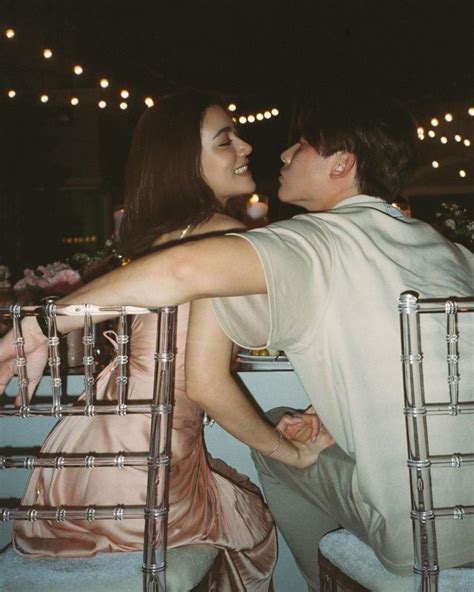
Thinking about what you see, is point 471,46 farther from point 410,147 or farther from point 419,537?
point 419,537

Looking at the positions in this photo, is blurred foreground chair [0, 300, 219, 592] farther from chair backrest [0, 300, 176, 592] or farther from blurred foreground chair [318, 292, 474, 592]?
blurred foreground chair [318, 292, 474, 592]

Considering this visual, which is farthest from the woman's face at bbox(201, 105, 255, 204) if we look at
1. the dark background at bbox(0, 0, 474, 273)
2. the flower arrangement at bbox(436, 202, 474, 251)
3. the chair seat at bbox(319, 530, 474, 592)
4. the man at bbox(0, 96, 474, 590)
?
the flower arrangement at bbox(436, 202, 474, 251)

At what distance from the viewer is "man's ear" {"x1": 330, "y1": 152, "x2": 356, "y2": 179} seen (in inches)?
57.4

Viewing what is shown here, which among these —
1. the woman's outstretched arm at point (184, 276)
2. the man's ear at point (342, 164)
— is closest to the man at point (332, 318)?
the woman's outstretched arm at point (184, 276)

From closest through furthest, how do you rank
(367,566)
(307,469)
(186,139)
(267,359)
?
(367,566) → (307,469) → (186,139) → (267,359)

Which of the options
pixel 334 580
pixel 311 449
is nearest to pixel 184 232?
pixel 311 449

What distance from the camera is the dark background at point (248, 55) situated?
5.10m

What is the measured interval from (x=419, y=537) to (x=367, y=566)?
0.21 m

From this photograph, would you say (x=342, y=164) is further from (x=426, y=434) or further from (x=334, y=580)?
(x=334, y=580)

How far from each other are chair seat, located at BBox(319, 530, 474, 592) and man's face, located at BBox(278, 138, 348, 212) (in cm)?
69

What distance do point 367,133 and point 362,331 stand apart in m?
0.53

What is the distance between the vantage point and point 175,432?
4.65ft

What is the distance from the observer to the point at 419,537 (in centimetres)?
104

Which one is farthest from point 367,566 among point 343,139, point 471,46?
point 471,46
